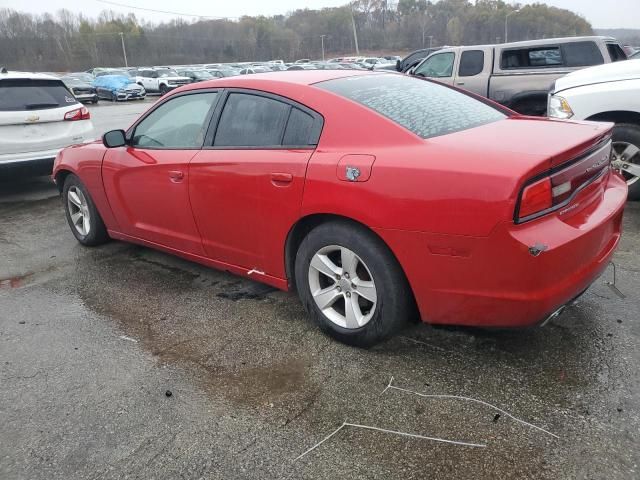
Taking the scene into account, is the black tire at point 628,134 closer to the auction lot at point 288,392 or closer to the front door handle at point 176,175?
the auction lot at point 288,392

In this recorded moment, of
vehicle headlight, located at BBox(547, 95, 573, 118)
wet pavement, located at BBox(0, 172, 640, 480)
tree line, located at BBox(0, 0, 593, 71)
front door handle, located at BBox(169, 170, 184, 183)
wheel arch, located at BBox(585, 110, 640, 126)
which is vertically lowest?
wet pavement, located at BBox(0, 172, 640, 480)

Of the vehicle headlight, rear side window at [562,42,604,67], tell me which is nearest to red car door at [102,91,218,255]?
the vehicle headlight

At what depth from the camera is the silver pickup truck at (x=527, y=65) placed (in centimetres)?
862

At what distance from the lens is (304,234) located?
3.18m

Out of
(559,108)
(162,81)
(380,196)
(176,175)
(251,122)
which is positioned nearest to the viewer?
(380,196)

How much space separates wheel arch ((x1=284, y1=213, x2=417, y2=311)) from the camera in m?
2.77

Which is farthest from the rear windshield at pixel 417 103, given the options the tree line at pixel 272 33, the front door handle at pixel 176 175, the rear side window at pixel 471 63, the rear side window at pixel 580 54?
the tree line at pixel 272 33

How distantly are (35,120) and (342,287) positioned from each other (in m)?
5.69

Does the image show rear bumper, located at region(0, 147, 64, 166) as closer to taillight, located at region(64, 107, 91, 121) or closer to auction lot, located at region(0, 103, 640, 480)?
taillight, located at region(64, 107, 91, 121)

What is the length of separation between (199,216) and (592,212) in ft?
7.81

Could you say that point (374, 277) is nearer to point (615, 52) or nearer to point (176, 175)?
point (176, 175)

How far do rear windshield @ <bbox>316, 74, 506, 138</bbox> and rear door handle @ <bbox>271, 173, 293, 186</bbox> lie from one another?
56 centimetres

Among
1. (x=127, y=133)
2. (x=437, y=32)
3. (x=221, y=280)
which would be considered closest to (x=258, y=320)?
(x=221, y=280)

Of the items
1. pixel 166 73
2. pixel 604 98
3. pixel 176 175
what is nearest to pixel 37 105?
pixel 176 175
